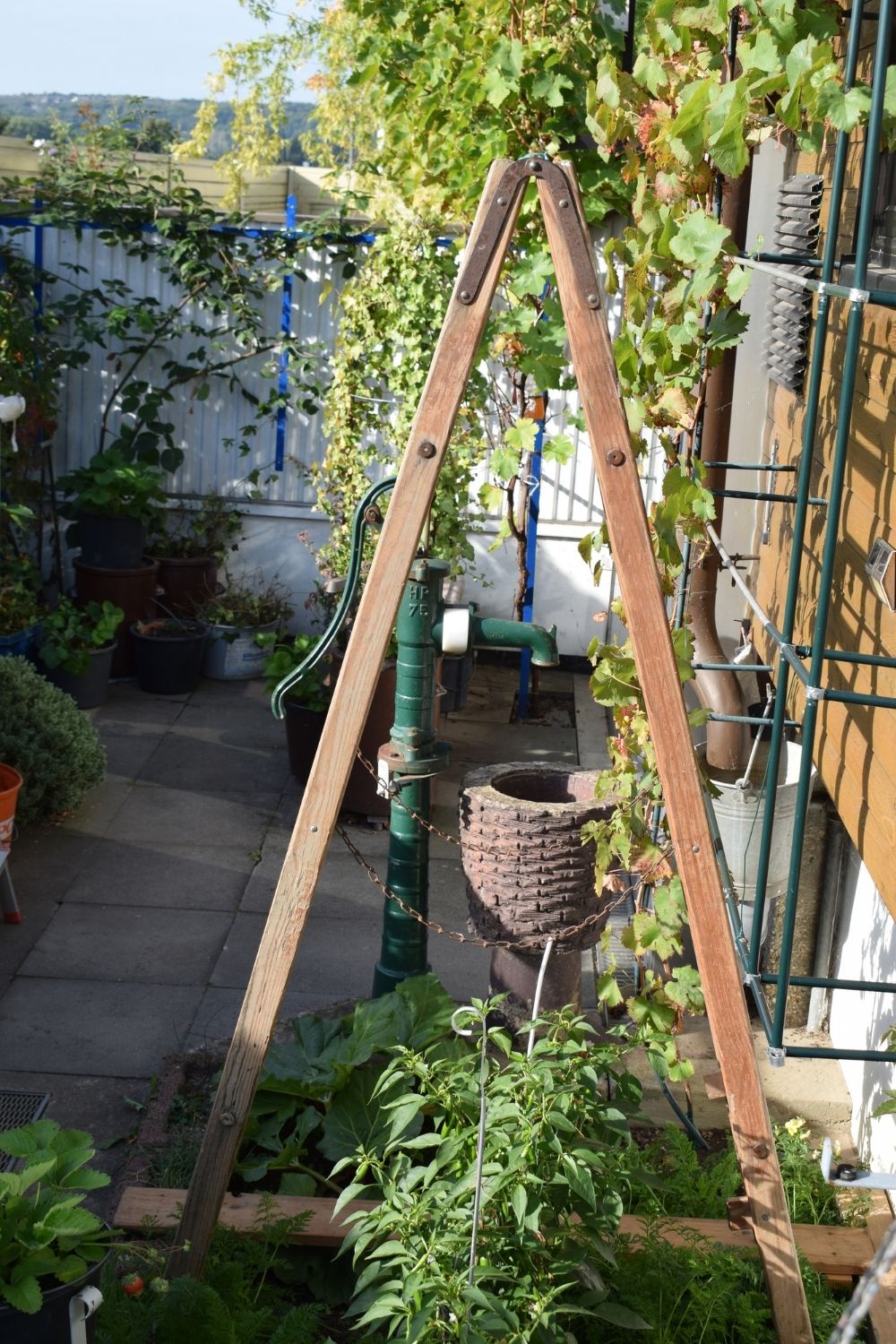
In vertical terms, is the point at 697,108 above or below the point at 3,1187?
above

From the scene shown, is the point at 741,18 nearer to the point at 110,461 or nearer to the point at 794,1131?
the point at 794,1131

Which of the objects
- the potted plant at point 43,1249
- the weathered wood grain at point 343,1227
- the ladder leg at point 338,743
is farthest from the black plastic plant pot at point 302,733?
the potted plant at point 43,1249

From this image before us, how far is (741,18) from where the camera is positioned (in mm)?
3375

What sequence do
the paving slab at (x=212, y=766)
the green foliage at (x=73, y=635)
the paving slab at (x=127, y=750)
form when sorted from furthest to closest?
the green foliage at (x=73, y=635) → the paving slab at (x=127, y=750) → the paving slab at (x=212, y=766)

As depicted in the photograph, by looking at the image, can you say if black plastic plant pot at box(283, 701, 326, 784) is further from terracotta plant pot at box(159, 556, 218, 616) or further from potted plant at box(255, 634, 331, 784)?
terracotta plant pot at box(159, 556, 218, 616)

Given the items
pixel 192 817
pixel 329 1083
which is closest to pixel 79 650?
pixel 192 817

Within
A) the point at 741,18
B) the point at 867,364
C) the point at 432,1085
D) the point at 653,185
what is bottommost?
the point at 432,1085

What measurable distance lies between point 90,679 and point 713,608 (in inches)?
179

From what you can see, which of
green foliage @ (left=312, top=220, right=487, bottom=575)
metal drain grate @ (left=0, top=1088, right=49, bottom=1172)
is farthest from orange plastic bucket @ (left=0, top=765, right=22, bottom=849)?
green foliage @ (left=312, top=220, right=487, bottom=575)

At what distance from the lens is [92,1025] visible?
14.9ft

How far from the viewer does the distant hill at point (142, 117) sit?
9703 mm

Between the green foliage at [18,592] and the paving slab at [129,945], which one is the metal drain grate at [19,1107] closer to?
the paving slab at [129,945]

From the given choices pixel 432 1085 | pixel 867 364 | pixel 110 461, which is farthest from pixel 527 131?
pixel 432 1085

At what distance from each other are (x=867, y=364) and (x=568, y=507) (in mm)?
5408
